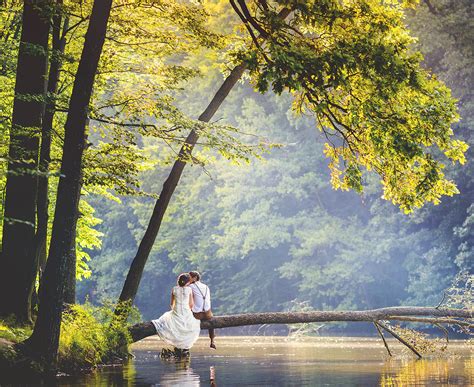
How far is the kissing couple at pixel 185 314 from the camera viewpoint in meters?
20.2

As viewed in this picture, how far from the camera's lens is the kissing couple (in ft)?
66.3

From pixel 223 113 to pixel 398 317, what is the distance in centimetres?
4105

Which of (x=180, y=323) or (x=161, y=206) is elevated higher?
(x=161, y=206)

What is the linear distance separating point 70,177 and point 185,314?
18.5 feet

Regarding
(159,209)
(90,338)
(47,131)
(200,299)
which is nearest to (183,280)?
(200,299)

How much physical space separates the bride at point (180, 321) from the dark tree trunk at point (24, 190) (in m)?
3.15

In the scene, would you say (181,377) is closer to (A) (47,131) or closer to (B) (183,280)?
(B) (183,280)

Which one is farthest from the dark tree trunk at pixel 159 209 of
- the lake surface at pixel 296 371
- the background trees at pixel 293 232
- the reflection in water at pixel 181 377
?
the background trees at pixel 293 232

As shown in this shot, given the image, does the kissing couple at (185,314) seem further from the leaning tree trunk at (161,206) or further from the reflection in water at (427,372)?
the reflection in water at (427,372)

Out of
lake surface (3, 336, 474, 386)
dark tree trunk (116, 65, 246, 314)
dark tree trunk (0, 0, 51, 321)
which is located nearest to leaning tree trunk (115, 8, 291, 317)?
dark tree trunk (116, 65, 246, 314)

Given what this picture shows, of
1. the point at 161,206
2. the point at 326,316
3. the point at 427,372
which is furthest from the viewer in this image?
the point at 161,206

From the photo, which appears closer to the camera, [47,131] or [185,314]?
[47,131]

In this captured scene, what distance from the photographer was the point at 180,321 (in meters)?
20.2

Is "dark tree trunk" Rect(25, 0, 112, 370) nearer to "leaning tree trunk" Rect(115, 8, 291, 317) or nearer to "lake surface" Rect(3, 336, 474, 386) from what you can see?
"lake surface" Rect(3, 336, 474, 386)
